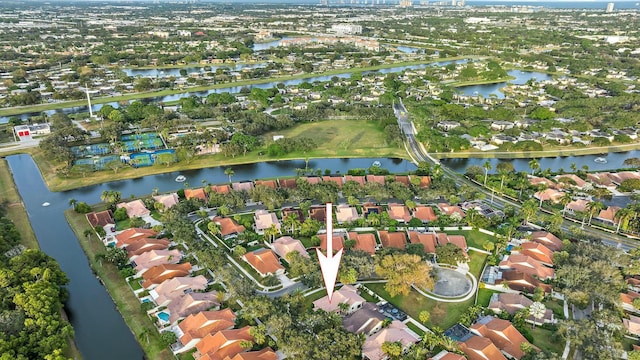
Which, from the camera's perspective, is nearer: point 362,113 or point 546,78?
point 362,113

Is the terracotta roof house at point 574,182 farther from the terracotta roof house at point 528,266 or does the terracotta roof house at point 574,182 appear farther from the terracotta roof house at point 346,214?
the terracotta roof house at point 346,214

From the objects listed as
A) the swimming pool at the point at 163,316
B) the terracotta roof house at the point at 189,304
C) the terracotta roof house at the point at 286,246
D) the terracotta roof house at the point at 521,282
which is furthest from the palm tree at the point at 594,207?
the swimming pool at the point at 163,316

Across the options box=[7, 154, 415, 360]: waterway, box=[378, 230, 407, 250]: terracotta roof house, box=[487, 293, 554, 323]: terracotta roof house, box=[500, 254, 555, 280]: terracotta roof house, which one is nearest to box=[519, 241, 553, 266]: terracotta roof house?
box=[500, 254, 555, 280]: terracotta roof house

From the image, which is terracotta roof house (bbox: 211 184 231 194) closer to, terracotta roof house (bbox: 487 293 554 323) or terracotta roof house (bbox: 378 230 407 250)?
terracotta roof house (bbox: 378 230 407 250)

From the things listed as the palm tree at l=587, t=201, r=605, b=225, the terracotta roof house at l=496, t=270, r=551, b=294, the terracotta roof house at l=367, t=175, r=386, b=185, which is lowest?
the terracotta roof house at l=496, t=270, r=551, b=294

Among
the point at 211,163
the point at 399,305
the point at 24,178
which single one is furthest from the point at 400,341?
the point at 24,178

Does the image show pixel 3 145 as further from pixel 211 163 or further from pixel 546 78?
pixel 546 78

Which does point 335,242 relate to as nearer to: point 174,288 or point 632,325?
point 174,288
